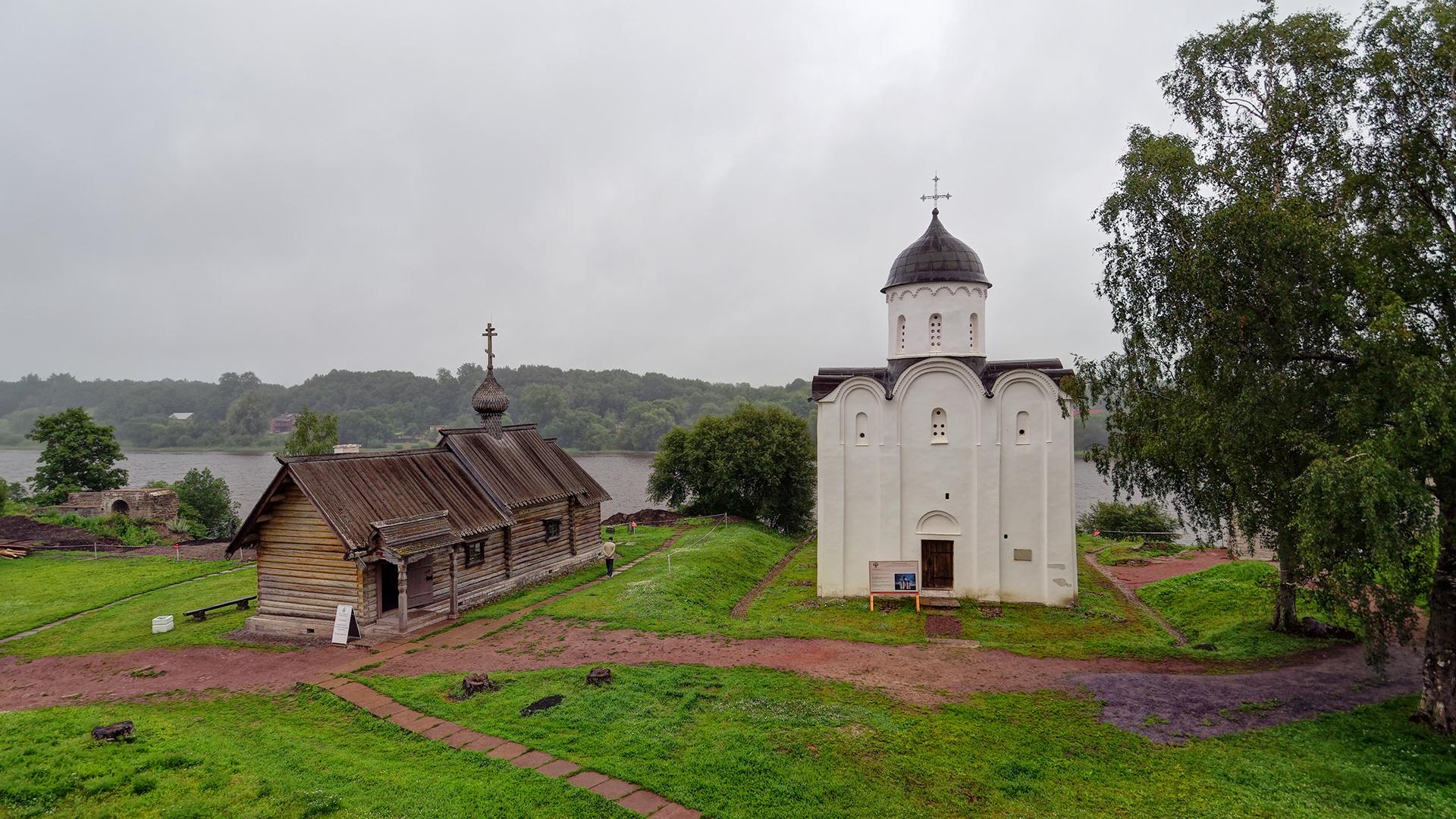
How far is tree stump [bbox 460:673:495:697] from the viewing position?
11.4 metres

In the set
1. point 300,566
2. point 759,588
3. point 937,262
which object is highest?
point 937,262

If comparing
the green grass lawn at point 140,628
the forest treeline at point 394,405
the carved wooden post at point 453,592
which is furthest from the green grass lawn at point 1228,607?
the forest treeline at point 394,405

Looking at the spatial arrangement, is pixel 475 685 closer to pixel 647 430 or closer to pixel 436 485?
pixel 436 485

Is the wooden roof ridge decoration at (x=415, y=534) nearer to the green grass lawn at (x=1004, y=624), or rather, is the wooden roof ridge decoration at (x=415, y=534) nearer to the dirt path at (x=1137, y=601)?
the green grass lawn at (x=1004, y=624)

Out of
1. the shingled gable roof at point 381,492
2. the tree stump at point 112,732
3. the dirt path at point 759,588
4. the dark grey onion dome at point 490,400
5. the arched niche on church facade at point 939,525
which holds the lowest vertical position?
the dirt path at point 759,588

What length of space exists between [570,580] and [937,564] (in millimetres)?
11282

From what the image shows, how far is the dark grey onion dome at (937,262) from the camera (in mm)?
19984

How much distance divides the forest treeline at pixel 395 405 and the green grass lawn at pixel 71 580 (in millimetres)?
74384

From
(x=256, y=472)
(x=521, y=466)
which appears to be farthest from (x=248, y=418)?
(x=521, y=466)

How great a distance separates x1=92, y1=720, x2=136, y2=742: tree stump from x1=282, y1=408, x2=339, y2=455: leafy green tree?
22.1 m

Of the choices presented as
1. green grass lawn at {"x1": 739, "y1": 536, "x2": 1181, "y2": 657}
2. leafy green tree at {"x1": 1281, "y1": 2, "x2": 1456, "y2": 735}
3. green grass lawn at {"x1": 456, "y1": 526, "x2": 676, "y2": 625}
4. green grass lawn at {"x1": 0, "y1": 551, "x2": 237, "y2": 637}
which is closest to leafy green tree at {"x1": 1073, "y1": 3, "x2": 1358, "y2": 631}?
leafy green tree at {"x1": 1281, "y1": 2, "x2": 1456, "y2": 735}

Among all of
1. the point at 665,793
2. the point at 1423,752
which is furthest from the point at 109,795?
the point at 1423,752

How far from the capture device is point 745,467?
1452 inches

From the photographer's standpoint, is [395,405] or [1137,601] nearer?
[1137,601]
